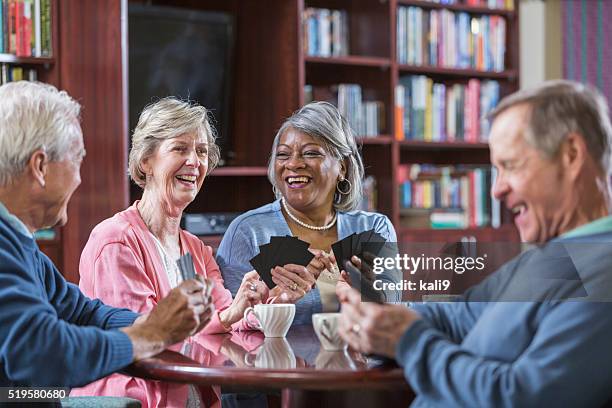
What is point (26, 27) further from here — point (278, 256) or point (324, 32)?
point (278, 256)

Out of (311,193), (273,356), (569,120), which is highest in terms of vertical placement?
(569,120)

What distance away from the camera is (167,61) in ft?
13.2

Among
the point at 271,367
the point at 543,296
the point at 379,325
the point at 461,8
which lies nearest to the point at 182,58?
the point at 461,8

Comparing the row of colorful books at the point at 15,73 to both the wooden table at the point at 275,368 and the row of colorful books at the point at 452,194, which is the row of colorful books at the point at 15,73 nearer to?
the row of colorful books at the point at 452,194

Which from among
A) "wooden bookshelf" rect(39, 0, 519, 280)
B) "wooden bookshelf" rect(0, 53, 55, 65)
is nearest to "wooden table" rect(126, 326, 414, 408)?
"wooden bookshelf" rect(39, 0, 519, 280)

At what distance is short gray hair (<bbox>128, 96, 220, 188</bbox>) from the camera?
2375 millimetres

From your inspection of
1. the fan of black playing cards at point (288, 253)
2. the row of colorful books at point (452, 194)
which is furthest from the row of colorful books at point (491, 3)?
the fan of black playing cards at point (288, 253)

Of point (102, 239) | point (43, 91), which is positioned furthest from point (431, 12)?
point (43, 91)

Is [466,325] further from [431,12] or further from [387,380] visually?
[431,12]

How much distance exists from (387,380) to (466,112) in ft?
11.1

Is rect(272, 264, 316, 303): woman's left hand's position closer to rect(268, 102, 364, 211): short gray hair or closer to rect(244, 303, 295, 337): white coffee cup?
rect(244, 303, 295, 337): white coffee cup

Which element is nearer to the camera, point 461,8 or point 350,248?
point 350,248

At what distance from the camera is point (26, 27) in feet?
12.0

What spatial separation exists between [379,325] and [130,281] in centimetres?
86
